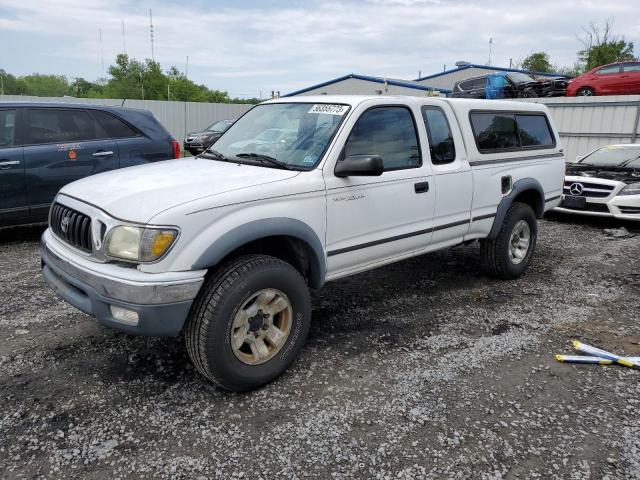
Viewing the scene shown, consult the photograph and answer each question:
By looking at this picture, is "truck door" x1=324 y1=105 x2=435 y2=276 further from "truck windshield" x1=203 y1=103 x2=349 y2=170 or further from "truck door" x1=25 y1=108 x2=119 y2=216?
"truck door" x1=25 y1=108 x2=119 y2=216

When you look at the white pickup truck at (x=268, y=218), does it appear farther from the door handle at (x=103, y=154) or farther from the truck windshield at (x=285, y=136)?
the door handle at (x=103, y=154)

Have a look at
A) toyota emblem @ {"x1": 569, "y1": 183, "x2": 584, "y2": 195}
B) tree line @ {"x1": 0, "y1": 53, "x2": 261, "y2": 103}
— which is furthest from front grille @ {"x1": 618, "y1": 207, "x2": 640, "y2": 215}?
tree line @ {"x1": 0, "y1": 53, "x2": 261, "y2": 103}

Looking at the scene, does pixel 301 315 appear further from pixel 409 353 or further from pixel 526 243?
pixel 526 243

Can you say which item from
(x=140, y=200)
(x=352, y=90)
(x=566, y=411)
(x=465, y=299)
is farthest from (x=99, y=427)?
(x=352, y=90)

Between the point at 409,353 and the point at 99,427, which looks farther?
the point at 409,353

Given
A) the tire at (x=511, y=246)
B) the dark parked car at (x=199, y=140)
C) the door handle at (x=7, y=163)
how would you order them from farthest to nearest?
the dark parked car at (x=199, y=140) < the door handle at (x=7, y=163) < the tire at (x=511, y=246)

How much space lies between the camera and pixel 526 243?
5363 millimetres

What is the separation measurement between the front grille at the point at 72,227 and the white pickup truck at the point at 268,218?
10 millimetres

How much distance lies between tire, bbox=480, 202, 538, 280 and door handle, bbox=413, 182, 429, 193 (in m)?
1.39

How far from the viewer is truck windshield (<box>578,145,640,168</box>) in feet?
28.3

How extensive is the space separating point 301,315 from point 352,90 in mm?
34148

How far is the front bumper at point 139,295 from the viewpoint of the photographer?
2.60 m

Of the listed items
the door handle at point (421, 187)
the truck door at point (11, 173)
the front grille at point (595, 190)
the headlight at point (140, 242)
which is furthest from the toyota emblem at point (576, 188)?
the truck door at point (11, 173)

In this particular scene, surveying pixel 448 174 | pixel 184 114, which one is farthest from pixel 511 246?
pixel 184 114
